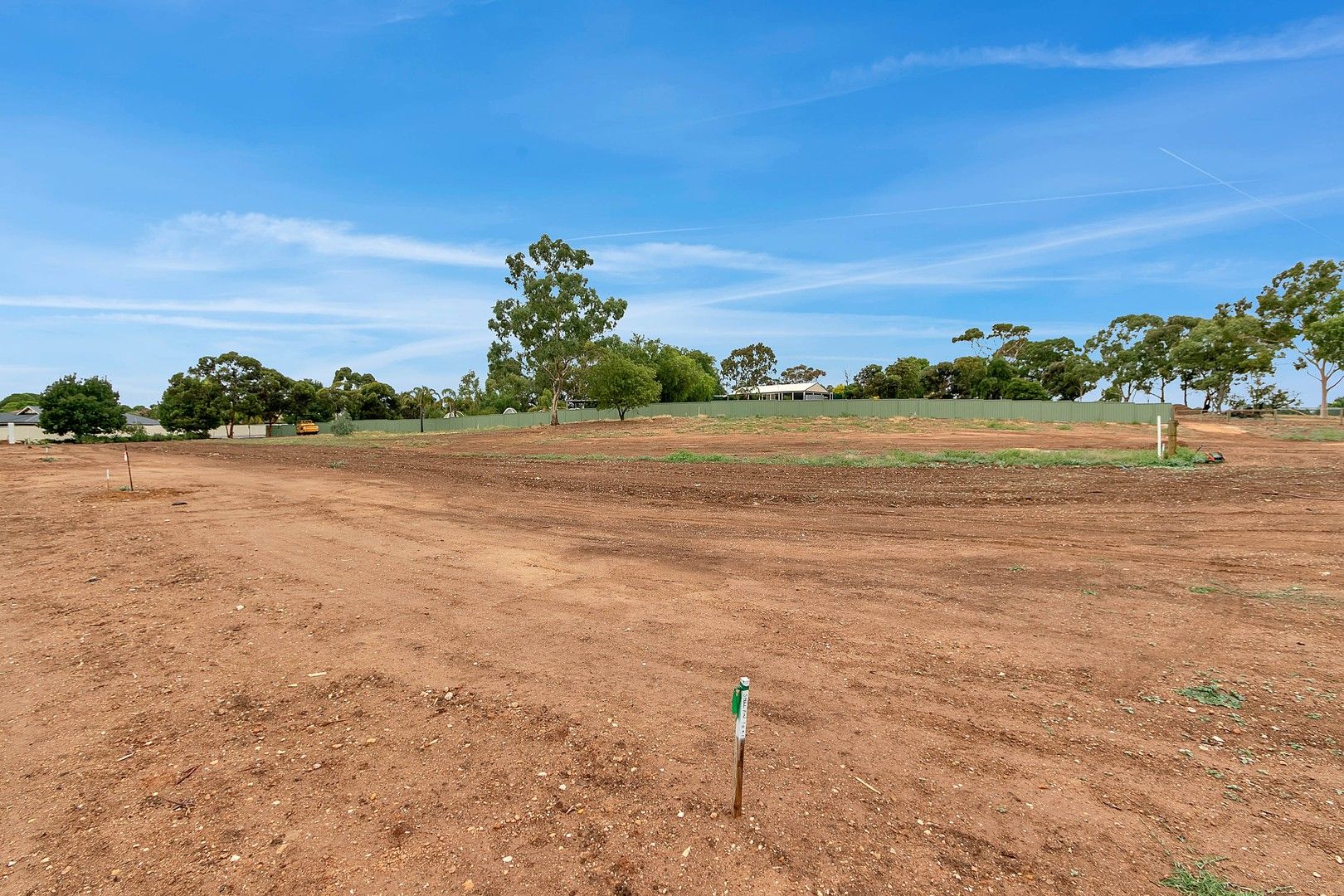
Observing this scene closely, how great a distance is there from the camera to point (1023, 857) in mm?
2855

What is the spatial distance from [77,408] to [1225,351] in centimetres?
10853

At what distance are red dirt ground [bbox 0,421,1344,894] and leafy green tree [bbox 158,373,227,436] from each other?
7407 cm

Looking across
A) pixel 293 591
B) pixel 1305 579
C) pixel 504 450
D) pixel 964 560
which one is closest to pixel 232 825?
pixel 293 591

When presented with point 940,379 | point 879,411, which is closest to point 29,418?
point 879,411

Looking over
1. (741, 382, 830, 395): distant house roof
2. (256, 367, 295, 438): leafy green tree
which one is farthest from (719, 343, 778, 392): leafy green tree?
(256, 367, 295, 438): leafy green tree

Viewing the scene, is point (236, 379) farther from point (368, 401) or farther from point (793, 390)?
point (793, 390)

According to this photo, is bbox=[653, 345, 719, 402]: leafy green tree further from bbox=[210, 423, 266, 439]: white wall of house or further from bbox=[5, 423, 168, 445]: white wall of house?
bbox=[5, 423, 168, 445]: white wall of house

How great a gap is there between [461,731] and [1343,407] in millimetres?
81149

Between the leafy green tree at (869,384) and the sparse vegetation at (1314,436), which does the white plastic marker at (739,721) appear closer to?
the sparse vegetation at (1314,436)

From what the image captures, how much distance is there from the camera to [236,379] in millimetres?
72562

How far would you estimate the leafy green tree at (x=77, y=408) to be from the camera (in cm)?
5534

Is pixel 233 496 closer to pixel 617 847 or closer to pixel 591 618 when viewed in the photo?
pixel 591 618

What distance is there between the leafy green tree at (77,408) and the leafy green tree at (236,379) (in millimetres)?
12298

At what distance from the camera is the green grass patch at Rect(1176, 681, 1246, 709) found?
421 centimetres
